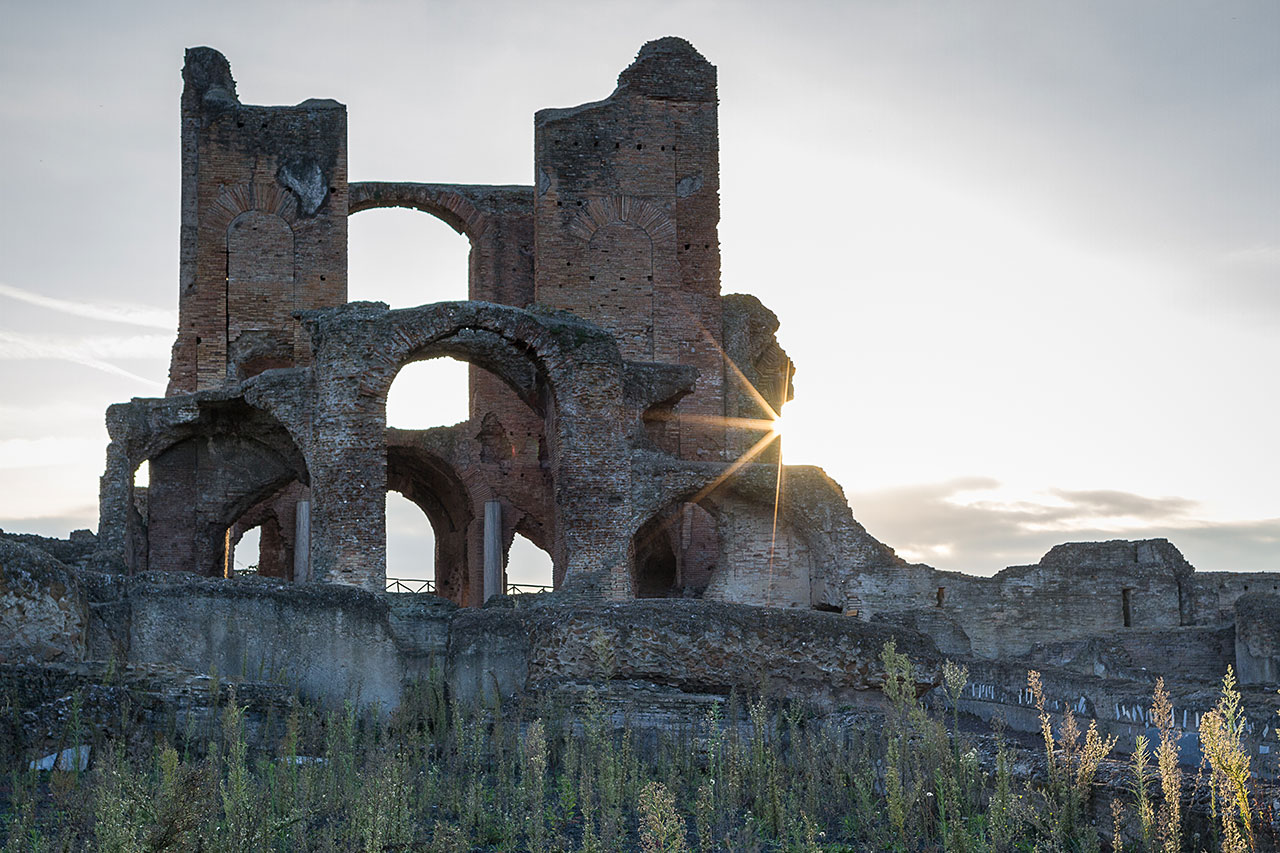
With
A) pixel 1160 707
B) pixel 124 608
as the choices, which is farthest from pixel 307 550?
pixel 1160 707

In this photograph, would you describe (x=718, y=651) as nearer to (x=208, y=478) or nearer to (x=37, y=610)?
(x=37, y=610)

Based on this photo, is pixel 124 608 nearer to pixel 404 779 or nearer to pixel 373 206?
pixel 404 779

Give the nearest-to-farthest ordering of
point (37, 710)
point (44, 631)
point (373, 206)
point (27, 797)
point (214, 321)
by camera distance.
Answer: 1. point (27, 797)
2. point (37, 710)
3. point (44, 631)
4. point (214, 321)
5. point (373, 206)

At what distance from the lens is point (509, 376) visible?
18109 mm

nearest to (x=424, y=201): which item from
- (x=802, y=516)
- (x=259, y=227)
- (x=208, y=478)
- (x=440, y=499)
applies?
(x=259, y=227)

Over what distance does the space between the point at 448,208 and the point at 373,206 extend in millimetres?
1225

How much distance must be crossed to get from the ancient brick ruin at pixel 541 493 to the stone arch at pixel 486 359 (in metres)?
0.04

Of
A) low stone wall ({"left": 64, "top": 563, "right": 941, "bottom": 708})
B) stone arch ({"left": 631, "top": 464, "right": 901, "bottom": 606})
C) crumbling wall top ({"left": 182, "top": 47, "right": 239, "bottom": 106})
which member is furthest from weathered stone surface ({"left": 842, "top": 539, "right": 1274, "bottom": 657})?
crumbling wall top ({"left": 182, "top": 47, "right": 239, "bottom": 106})

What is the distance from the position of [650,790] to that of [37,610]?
15.8 feet

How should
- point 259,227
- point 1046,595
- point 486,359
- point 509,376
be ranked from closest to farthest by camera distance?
point 486,359 < point 509,376 < point 1046,595 < point 259,227

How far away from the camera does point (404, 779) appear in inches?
242

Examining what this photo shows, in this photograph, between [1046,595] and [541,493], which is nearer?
[1046,595]

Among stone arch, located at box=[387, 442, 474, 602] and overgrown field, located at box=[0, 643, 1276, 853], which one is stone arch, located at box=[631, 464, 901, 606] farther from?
overgrown field, located at box=[0, 643, 1276, 853]

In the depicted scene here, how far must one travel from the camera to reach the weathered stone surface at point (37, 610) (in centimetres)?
793
